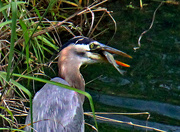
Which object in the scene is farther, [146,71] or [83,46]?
[146,71]

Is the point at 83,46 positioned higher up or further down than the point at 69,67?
higher up

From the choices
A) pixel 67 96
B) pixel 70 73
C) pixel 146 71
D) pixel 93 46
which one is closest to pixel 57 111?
pixel 67 96

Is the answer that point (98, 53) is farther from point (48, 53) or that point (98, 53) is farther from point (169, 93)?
point (48, 53)

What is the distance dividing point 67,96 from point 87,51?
0.44m

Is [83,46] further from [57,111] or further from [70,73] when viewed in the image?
[57,111]

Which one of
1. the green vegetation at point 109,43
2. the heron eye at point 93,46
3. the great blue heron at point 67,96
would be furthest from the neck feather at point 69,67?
the green vegetation at point 109,43

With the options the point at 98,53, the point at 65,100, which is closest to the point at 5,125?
the point at 65,100

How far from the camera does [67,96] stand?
3113 millimetres

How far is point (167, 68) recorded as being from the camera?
14.9 ft

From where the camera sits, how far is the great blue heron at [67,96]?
2.88 meters

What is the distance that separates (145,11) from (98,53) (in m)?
2.74

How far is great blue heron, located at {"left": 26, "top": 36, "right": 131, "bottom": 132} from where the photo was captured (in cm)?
288

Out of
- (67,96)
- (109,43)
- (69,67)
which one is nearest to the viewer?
(67,96)

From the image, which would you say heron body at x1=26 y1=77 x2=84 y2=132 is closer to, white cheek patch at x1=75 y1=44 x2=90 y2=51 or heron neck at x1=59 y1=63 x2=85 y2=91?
heron neck at x1=59 y1=63 x2=85 y2=91
